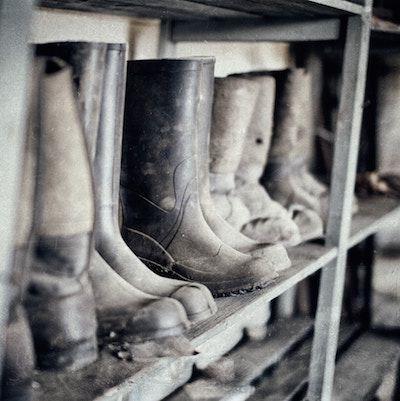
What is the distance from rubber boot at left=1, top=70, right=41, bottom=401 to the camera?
2.50 ft

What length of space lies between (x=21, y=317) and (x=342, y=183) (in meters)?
1.00

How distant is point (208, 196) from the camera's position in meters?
1.34

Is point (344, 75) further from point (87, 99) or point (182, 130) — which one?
point (87, 99)

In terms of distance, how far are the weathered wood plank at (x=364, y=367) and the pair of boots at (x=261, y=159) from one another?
2.12ft

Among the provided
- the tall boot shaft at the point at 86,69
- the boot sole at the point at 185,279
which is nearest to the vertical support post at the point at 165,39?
the boot sole at the point at 185,279

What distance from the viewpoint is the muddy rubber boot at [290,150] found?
71.2 inches

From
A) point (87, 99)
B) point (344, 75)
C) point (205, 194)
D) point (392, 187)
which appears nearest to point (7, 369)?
point (87, 99)

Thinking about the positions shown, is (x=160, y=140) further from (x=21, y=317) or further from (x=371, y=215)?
(x=371, y=215)

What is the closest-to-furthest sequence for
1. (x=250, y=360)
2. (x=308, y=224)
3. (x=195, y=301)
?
(x=195, y=301) → (x=308, y=224) → (x=250, y=360)

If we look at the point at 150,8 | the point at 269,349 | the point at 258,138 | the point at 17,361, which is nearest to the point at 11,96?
the point at 17,361

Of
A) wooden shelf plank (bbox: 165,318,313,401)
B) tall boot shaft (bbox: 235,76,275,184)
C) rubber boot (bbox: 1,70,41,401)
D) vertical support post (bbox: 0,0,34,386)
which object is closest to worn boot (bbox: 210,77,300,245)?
tall boot shaft (bbox: 235,76,275,184)

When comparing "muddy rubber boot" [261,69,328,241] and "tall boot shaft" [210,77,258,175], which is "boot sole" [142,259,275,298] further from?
"muddy rubber boot" [261,69,328,241]

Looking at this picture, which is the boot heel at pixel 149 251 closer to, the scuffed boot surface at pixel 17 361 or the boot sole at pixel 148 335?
the boot sole at pixel 148 335

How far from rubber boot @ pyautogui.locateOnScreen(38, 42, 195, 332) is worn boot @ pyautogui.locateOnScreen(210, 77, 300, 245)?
0.54m
